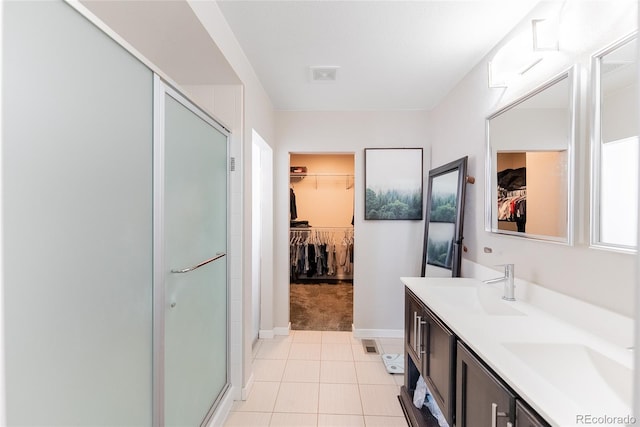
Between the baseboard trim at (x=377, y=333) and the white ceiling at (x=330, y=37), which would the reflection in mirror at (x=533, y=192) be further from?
the baseboard trim at (x=377, y=333)

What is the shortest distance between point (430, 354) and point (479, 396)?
0.53 meters

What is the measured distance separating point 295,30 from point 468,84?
142 cm

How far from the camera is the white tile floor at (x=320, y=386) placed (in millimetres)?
1873

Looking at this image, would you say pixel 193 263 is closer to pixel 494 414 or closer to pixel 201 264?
pixel 201 264

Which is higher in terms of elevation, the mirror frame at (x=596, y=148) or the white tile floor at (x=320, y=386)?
the mirror frame at (x=596, y=148)

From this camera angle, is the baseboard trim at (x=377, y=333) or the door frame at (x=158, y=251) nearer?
the door frame at (x=158, y=251)

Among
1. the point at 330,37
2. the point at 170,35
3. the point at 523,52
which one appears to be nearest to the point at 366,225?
the point at 330,37

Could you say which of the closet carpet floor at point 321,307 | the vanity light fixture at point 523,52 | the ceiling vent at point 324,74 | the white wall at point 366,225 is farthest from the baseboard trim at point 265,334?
the vanity light fixture at point 523,52

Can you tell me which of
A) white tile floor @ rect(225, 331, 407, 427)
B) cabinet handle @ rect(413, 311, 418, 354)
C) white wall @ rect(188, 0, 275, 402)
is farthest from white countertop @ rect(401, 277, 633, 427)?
white wall @ rect(188, 0, 275, 402)

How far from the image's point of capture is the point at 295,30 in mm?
1713

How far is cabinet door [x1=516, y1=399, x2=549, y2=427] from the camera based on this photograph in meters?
0.74

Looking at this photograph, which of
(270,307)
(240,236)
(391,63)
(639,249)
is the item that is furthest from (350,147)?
(639,249)

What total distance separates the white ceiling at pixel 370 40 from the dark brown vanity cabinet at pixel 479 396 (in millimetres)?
1723

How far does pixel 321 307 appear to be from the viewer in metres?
4.01
